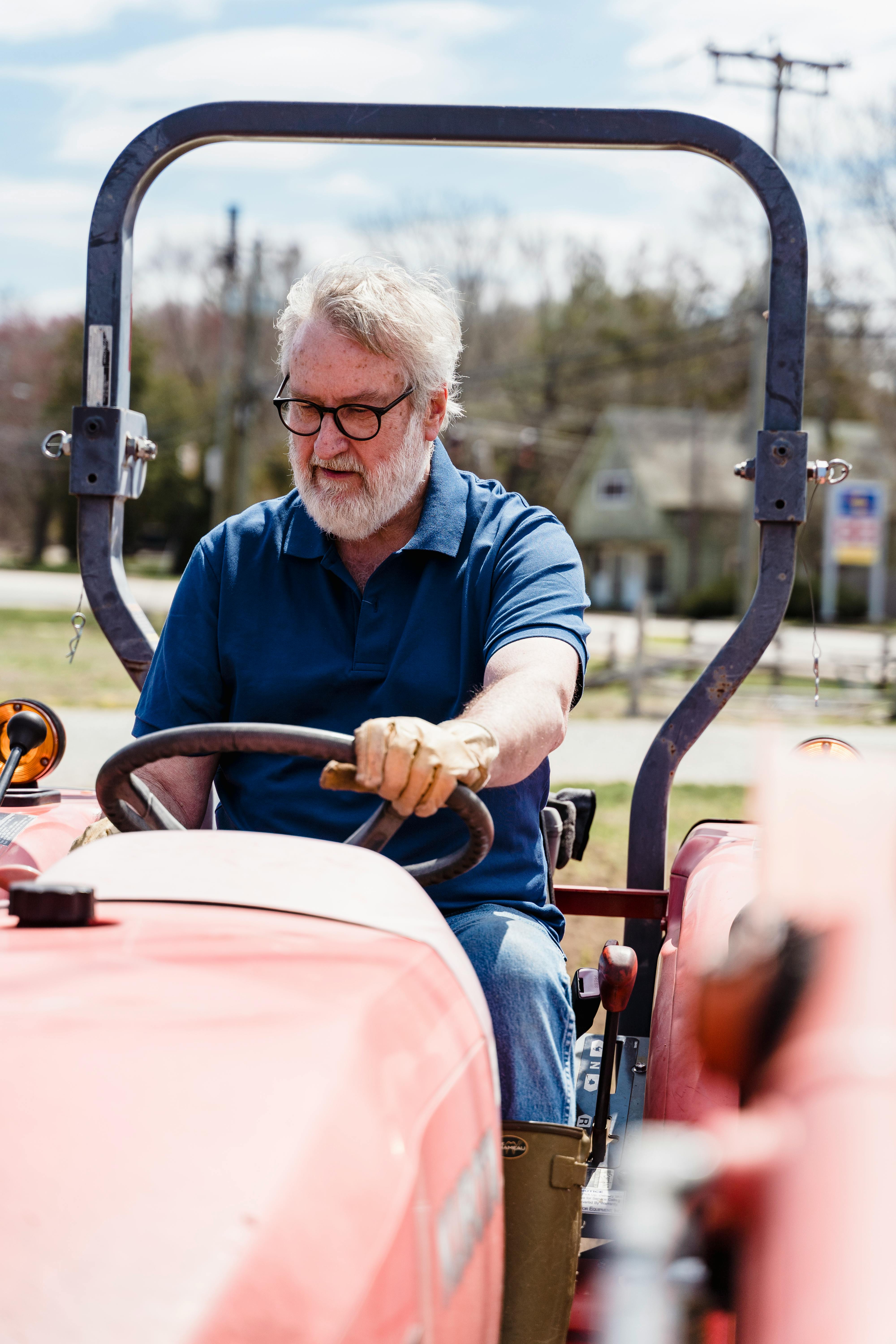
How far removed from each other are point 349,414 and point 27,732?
0.77 m

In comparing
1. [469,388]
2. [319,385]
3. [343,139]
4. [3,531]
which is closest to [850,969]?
[319,385]

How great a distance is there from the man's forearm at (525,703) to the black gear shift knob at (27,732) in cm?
83

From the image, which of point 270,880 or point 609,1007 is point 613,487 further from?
point 270,880

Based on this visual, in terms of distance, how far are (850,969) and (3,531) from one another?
4882 cm

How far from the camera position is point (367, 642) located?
2041 millimetres

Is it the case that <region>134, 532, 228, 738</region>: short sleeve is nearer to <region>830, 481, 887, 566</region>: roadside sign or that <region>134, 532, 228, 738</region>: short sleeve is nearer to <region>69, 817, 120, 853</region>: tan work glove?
<region>69, 817, 120, 853</region>: tan work glove

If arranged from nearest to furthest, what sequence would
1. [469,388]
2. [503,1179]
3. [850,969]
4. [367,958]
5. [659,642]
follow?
[850,969] → [367,958] → [503,1179] → [659,642] → [469,388]

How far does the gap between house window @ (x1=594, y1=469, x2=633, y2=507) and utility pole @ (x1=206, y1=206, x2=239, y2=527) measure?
566 inches

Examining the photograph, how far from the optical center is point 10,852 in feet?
6.74

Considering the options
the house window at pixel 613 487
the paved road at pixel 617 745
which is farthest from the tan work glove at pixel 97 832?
the house window at pixel 613 487

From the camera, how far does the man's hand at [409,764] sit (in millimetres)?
1387

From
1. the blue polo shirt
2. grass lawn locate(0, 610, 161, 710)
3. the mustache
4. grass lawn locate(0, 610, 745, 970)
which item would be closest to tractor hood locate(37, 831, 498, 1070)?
the blue polo shirt

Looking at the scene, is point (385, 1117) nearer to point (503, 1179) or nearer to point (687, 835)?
point (503, 1179)

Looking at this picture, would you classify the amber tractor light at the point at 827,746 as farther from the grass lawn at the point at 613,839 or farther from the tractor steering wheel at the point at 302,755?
the grass lawn at the point at 613,839
